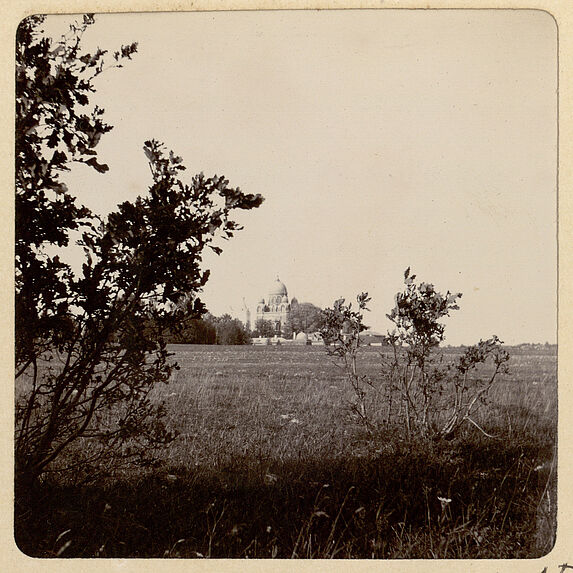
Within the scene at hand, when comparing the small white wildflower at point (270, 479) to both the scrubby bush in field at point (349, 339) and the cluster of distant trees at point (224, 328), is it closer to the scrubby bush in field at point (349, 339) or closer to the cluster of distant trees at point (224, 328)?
the scrubby bush in field at point (349, 339)

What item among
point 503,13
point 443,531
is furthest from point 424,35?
point 443,531

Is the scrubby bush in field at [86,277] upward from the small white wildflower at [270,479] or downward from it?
upward

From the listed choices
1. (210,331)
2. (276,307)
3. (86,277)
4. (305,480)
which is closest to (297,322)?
(276,307)

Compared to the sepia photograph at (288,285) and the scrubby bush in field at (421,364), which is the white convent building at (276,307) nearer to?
the sepia photograph at (288,285)

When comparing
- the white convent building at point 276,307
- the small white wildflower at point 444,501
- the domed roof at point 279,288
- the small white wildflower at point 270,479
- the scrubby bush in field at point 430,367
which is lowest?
the small white wildflower at point 444,501

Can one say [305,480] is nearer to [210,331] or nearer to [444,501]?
[444,501]

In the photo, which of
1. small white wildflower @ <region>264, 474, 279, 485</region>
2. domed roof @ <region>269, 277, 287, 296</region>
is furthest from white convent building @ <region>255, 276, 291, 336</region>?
small white wildflower @ <region>264, 474, 279, 485</region>

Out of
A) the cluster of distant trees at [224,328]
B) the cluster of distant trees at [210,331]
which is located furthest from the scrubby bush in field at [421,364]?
the cluster of distant trees at [210,331]

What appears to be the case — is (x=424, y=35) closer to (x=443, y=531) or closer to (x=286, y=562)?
(x=443, y=531)
